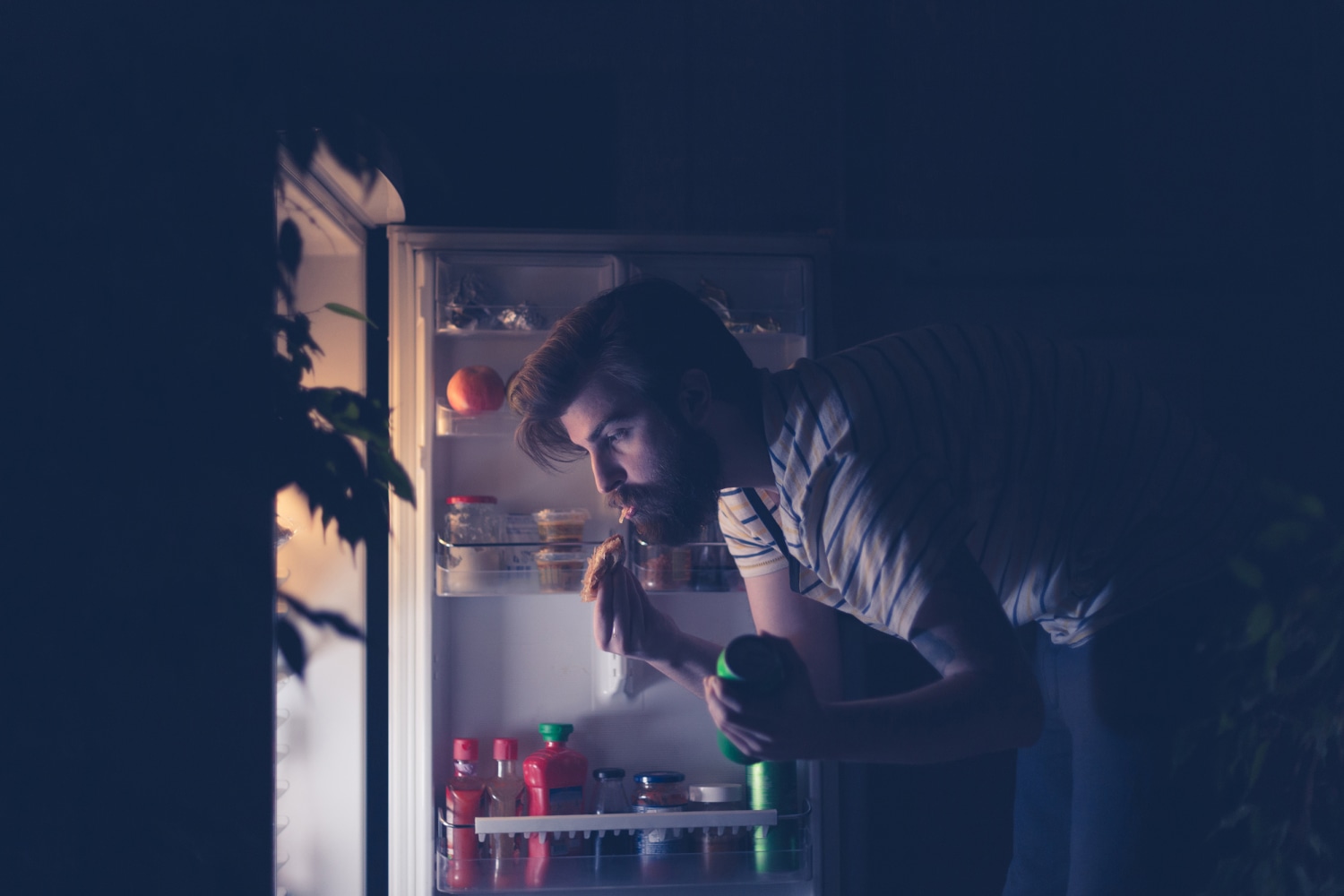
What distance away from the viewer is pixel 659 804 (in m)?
1.72

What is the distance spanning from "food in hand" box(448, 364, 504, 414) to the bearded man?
35 centimetres

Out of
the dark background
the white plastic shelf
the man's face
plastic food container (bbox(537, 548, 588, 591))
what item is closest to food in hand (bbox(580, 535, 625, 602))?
plastic food container (bbox(537, 548, 588, 591))

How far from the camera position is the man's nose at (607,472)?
132cm

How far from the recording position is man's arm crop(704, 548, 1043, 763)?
0.85 meters

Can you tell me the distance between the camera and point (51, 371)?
0.53 meters

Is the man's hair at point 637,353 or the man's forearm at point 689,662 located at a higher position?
the man's hair at point 637,353

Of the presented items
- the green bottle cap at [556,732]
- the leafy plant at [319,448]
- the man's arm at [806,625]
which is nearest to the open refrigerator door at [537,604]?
the green bottle cap at [556,732]

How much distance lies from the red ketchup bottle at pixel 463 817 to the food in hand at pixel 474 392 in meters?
0.62

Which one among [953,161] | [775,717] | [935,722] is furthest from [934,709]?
[953,161]

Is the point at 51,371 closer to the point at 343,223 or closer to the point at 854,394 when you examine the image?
the point at 854,394

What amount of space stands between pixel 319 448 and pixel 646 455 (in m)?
0.71

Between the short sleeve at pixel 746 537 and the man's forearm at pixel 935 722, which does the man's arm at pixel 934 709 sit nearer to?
the man's forearm at pixel 935 722

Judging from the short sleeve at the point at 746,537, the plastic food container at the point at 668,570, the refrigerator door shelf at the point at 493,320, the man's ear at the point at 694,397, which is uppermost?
the refrigerator door shelf at the point at 493,320

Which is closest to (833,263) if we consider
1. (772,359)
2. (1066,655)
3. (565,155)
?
(772,359)
